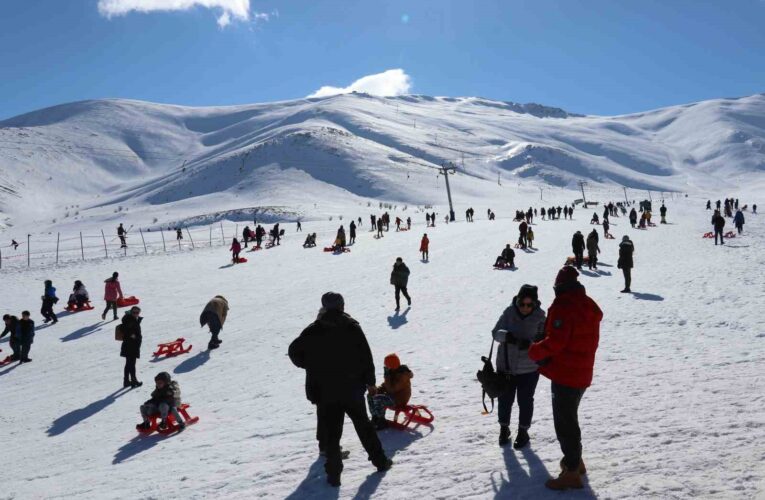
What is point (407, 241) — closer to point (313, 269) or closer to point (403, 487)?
point (313, 269)

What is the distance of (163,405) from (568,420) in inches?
238

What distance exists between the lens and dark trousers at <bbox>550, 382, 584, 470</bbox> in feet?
14.5

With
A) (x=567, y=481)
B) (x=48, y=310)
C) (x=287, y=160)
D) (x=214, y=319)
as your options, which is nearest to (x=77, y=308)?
(x=48, y=310)

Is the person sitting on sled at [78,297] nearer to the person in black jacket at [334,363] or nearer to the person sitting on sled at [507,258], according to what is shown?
the person sitting on sled at [507,258]

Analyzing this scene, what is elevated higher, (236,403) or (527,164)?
(527,164)

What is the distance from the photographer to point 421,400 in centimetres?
782

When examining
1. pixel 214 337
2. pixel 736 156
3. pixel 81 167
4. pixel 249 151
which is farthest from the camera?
pixel 736 156

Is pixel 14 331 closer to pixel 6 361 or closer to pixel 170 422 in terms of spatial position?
pixel 6 361

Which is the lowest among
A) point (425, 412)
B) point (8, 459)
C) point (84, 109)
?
point (8, 459)

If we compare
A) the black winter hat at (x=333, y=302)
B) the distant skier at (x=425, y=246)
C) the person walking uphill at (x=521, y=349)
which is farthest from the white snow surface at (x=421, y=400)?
the distant skier at (x=425, y=246)

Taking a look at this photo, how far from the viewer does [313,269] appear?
2528 centimetres

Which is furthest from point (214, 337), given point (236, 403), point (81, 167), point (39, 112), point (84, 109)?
point (39, 112)

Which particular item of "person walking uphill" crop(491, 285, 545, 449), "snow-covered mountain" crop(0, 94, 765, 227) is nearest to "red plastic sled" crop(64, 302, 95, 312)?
"person walking uphill" crop(491, 285, 545, 449)

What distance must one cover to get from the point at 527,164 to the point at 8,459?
15114cm
